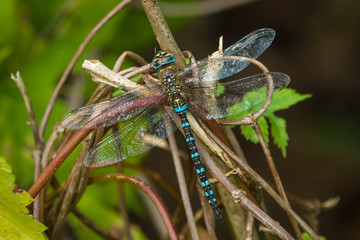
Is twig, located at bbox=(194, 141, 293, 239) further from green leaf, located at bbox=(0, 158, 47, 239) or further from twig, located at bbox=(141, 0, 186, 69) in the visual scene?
green leaf, located at bbox=(0, 158, 47, 239)

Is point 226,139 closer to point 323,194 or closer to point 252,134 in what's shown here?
point 252,134

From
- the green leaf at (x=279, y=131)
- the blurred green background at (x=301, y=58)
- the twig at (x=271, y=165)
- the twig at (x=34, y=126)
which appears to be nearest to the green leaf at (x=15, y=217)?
the twig at (x=34, y=126)

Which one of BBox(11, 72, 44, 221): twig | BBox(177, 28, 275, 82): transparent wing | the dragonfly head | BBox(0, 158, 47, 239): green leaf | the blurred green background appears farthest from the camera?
the blurred green background

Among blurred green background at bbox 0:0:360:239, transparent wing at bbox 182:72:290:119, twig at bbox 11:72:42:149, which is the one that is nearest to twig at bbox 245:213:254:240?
transparent wing at bbox 182:72:290:119

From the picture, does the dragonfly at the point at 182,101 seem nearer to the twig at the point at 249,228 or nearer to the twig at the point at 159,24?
the twig at the point at 159,24

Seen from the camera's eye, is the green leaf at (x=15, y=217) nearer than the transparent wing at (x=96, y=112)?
Yes

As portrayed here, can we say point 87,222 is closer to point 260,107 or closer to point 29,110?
point 29,110
